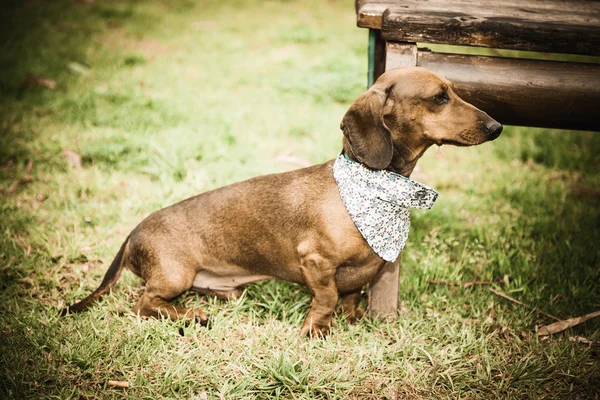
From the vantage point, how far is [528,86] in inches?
114

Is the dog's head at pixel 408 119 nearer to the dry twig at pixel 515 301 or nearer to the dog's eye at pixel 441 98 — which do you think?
the dog's eye at pixel 441 98

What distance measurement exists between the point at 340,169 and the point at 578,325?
1849mm

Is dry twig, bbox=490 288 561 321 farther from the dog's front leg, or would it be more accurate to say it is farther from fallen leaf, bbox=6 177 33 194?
fallen leaf, bbox=6 177 33 194

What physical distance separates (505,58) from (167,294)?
97.9 inches

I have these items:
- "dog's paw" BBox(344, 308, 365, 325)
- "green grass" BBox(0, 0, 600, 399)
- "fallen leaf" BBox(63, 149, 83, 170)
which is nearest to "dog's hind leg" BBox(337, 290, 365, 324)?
"dog's paw" BBox(344, 308, 365, 325)

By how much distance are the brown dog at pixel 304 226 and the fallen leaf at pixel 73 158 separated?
1.86m

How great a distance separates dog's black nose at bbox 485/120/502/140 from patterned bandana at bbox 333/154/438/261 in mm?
436

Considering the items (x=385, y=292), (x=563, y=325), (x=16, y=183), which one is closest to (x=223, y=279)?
(x=385, y=292)

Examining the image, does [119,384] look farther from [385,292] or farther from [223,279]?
[385,292]

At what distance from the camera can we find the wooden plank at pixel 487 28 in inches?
110

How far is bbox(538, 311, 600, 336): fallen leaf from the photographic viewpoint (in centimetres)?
307

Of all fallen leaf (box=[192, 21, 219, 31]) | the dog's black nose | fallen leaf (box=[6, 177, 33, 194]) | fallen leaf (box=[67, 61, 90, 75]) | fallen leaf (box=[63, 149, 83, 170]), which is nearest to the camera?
the dog's black nose

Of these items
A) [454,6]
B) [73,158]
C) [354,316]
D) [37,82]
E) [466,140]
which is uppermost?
[454,6]

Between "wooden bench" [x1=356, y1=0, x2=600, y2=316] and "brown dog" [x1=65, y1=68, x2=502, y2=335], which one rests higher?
"wooden bench" [x1=356, y1=0, x2=600, y2=316]
